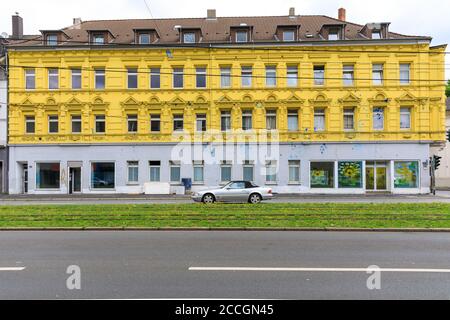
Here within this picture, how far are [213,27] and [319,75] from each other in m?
10.3

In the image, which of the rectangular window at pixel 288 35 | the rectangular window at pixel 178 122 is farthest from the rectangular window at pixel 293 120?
the rectangular window at pixel 178 122

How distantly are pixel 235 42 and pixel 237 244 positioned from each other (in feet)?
76.7

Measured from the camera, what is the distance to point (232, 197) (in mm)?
20156

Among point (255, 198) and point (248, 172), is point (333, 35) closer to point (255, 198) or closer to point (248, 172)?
point (248, 172)

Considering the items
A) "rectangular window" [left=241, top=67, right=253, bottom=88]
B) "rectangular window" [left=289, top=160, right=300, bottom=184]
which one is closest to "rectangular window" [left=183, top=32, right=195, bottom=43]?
"rectangular window" [left=241, top=67, right=253, bottom=88]

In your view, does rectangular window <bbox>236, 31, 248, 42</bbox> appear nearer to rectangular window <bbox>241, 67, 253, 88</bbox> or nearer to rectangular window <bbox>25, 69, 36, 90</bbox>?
rectangular window <bbox>241, 67, 253, 88</bbox>

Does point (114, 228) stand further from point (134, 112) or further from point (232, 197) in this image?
point (134, 112)

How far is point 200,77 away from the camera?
2962cm

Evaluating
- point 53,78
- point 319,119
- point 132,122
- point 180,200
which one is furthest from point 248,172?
point 53,78

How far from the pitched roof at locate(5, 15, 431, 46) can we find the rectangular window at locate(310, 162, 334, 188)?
9.83m

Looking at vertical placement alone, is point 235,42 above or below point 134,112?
above

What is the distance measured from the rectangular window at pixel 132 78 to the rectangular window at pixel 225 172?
9.46 m

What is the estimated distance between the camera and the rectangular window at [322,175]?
28794 mm
